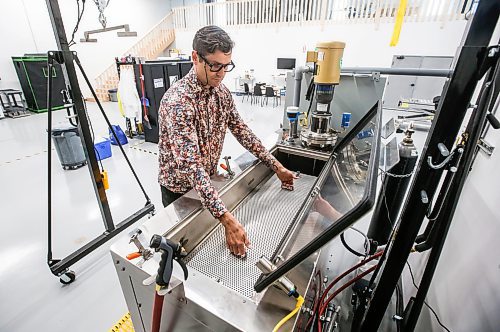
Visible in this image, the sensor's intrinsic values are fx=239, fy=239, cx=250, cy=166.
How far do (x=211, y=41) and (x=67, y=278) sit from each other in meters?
2.11

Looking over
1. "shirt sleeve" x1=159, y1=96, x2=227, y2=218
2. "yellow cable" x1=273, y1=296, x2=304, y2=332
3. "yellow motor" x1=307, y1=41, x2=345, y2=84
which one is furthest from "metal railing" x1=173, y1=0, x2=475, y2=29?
"yellow cable" x1=273, y1=296, x2=304, y2=332

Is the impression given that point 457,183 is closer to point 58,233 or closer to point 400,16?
point 400,16

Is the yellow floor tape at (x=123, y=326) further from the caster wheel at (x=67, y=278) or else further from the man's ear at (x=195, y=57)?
the man's ear at (x=195, y=57)

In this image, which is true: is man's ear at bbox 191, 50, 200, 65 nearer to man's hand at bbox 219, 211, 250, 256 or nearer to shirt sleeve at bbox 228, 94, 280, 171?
shirt sleeve at bbox 228, 94, 280, 171

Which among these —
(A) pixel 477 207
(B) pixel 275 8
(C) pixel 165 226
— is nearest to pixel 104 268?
(C) pixel 165 226

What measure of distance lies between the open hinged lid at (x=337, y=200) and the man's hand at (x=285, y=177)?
1.00ft

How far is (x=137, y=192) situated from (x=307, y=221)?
290 cm

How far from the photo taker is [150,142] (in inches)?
193

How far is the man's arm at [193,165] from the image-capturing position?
0.95 m

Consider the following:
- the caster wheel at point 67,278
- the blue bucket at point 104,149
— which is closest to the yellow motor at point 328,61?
the caster wheel at point 67,278

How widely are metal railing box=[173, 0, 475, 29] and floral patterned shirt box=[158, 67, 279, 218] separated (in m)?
7.75

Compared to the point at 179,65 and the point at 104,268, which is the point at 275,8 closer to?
the point at 179,65

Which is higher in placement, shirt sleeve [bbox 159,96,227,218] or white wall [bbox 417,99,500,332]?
shirt sleeve [bbox 159,96,227,218]

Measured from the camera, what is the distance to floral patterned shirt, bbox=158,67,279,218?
1.02m
